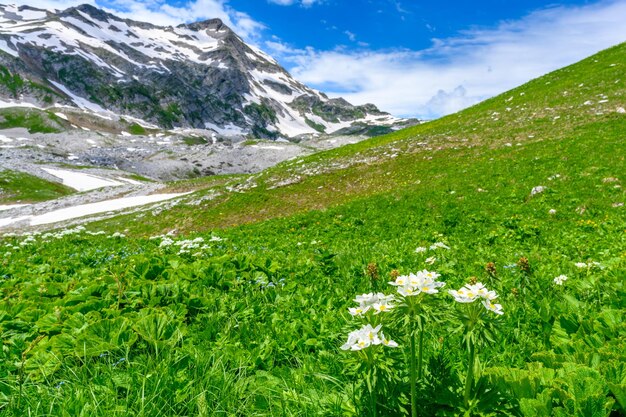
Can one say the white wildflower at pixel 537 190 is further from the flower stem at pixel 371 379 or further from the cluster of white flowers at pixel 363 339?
the cluster of white flowers at pixel 363 339

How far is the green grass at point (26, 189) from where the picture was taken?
7881 cm

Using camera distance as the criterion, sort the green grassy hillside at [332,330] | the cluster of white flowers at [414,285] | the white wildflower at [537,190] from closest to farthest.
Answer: the cluster of white flowers at [414,285], the green grassy hillside at [332,330], the white wildflower at [537,190]

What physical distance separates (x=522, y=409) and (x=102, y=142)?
187141 millimetres

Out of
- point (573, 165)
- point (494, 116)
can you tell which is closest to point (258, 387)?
point (573, 165)

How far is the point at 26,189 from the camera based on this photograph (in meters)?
85.1

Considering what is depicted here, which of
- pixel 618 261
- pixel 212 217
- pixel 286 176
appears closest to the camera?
pixel 618 261

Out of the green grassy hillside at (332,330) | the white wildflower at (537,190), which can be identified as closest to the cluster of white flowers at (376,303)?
the green grassy hillside at (332,330)

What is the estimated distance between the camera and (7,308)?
218 inches

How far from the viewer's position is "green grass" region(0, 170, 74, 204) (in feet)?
259

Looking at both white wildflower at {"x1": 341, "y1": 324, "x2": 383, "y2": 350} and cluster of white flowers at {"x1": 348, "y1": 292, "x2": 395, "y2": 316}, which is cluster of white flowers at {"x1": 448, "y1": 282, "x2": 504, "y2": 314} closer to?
cluster of white flowers at {"x1": 348, "y1": 292, "x2": 395, "y2": 316}

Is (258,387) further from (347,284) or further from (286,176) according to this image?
(286,176)

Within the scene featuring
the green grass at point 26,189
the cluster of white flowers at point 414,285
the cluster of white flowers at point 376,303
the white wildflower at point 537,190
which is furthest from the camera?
the green grass at point 26,189

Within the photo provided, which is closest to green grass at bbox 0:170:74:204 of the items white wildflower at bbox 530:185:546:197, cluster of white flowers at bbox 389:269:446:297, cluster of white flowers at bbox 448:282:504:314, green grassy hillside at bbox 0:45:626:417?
green grassy hillside at bbox 0:45:626:417

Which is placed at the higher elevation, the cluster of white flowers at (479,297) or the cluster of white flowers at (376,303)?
the cluster of white flowers at (479,297)
